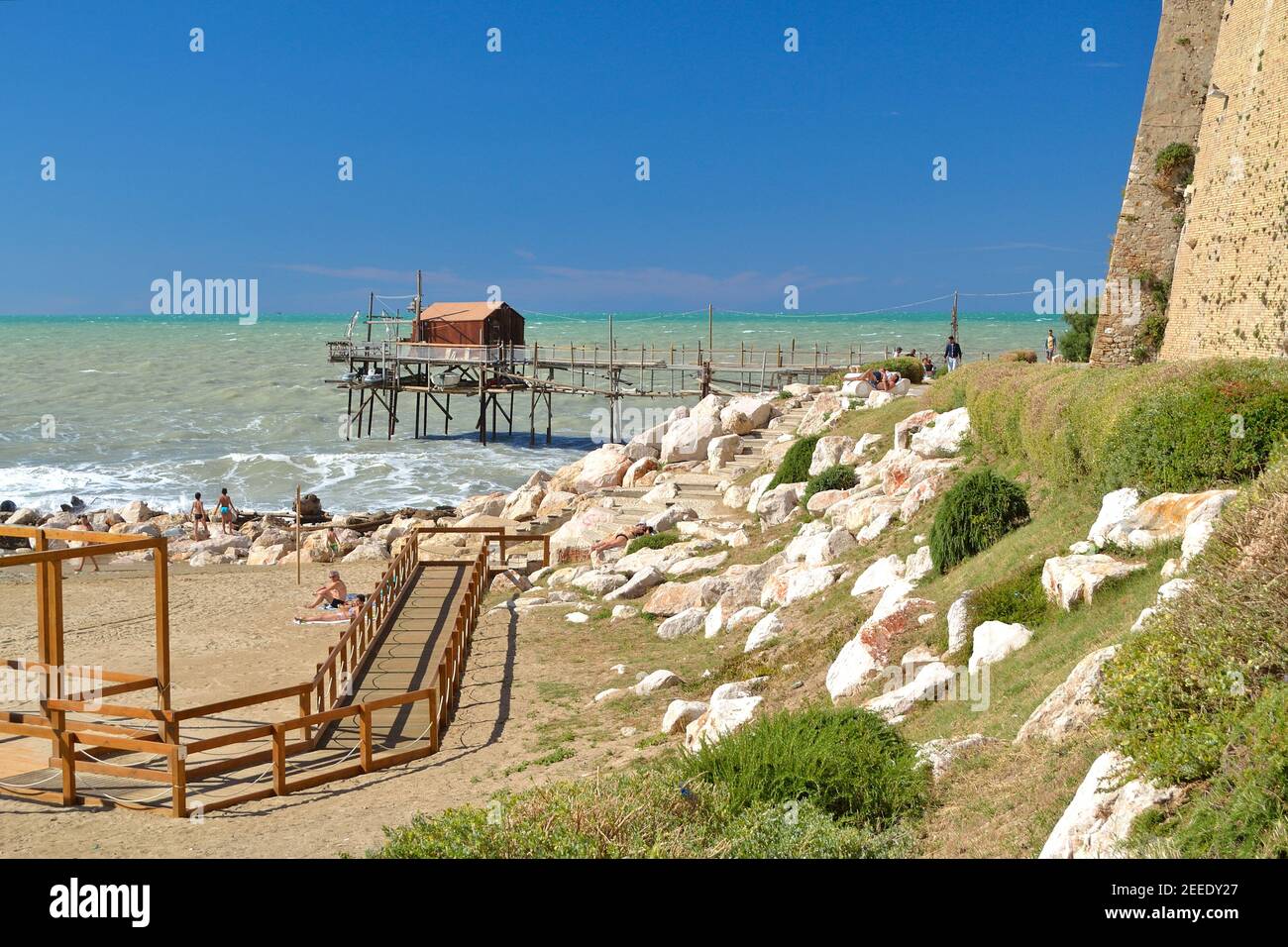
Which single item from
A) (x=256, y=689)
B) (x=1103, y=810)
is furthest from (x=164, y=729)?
(x=1103, y=810)

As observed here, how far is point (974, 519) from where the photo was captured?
1291 centimetres

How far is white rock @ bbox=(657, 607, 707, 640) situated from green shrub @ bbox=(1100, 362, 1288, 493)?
23.3 feet

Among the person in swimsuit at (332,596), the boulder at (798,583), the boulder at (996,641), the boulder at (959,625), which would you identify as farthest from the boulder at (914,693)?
the person in swimsuit at (332,596)

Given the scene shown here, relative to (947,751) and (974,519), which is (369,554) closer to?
(974,519)

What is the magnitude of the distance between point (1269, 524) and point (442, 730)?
976 cm

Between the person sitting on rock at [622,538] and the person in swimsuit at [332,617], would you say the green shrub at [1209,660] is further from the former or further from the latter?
the person sitting on rock at [622,538]

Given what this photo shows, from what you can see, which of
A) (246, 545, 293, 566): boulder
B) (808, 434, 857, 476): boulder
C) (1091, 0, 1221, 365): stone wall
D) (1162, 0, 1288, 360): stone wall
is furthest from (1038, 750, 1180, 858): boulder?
(246, 545, 293, 566): boulder

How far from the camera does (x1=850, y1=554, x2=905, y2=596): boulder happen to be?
540 inches

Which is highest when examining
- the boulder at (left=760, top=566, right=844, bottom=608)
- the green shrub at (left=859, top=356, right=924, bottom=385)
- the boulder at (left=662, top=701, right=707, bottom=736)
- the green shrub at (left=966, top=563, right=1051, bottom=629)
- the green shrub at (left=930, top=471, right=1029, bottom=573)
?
the green shrub at (left=859, top=356, right=924, bottom=385)

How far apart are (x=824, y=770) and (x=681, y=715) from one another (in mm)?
3692

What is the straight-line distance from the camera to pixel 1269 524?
6.17 meters

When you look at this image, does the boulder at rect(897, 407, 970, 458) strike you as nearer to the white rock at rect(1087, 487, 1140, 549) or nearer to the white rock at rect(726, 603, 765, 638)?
the white rock at rect(726, 603, 765, 638)
